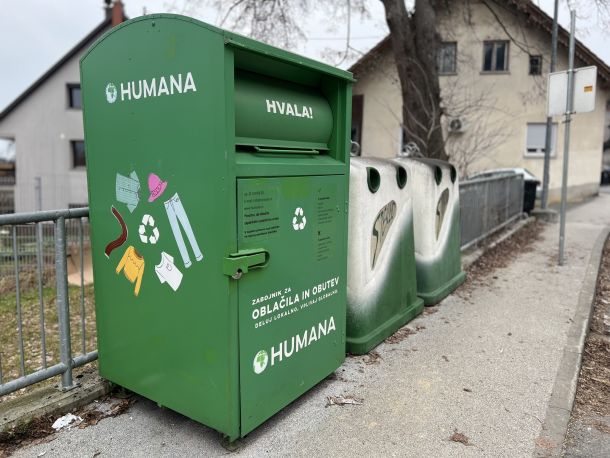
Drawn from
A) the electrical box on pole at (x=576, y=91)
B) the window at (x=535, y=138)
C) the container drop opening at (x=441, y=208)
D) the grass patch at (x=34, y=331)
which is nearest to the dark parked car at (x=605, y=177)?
the window at (x=535, y=138)

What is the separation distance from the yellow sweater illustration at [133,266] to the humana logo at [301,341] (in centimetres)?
82

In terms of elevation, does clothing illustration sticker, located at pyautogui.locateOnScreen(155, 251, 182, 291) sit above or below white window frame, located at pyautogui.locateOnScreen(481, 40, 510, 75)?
below

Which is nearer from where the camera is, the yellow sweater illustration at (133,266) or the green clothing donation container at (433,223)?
the yellow sweater illustration at (133,266)

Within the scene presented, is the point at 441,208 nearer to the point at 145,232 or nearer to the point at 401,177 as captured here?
the point at 401,177

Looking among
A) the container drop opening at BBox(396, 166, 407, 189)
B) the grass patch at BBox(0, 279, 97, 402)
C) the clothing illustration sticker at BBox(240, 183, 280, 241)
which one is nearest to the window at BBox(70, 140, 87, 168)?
the grass patch at BBox(0, 279, 97, 402)

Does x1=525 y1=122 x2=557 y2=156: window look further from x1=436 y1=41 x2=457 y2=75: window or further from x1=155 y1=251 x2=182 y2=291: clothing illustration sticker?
x1=155 y1=251 x2=182 y2=291: clothing illustration sticker

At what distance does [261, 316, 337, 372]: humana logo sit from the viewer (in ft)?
8.99

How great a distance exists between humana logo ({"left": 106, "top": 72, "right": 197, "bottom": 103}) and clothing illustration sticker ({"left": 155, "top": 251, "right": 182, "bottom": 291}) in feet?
2.65

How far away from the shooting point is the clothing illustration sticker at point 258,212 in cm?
241

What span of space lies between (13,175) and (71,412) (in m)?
27.7

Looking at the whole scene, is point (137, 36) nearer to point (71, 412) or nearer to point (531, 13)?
point (71, 412)

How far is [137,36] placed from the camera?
252 cm

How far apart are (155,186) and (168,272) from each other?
445 millimetres

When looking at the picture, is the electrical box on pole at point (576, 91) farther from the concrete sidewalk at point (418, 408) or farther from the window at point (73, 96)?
the window at point (73, 96)
